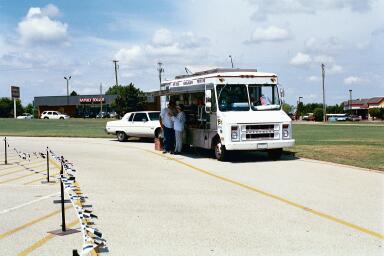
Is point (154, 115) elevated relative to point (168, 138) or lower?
elevated

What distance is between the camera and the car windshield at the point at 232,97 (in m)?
16.4

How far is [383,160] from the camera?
15.1 m

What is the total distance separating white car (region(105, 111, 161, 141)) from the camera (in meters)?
24.7

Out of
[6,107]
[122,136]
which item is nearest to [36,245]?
[122,136]

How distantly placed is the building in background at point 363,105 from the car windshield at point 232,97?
310 feet

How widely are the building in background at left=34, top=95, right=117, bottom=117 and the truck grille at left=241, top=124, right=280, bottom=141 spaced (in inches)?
3448

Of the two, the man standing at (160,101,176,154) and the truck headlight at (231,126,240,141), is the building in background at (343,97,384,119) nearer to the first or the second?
the man standing at (160,101,176,154)

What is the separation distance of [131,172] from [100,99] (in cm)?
8817

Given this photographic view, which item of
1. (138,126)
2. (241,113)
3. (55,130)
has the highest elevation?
(241,113)

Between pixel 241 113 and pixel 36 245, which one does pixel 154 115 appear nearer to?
pixel 241 113

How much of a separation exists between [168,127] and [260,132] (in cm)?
460

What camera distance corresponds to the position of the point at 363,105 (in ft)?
370

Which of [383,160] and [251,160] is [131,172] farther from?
[383,160]

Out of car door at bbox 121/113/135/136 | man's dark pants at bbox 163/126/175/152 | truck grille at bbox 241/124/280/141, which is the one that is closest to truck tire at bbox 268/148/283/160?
truck grille at bbox 241/124/280/141
